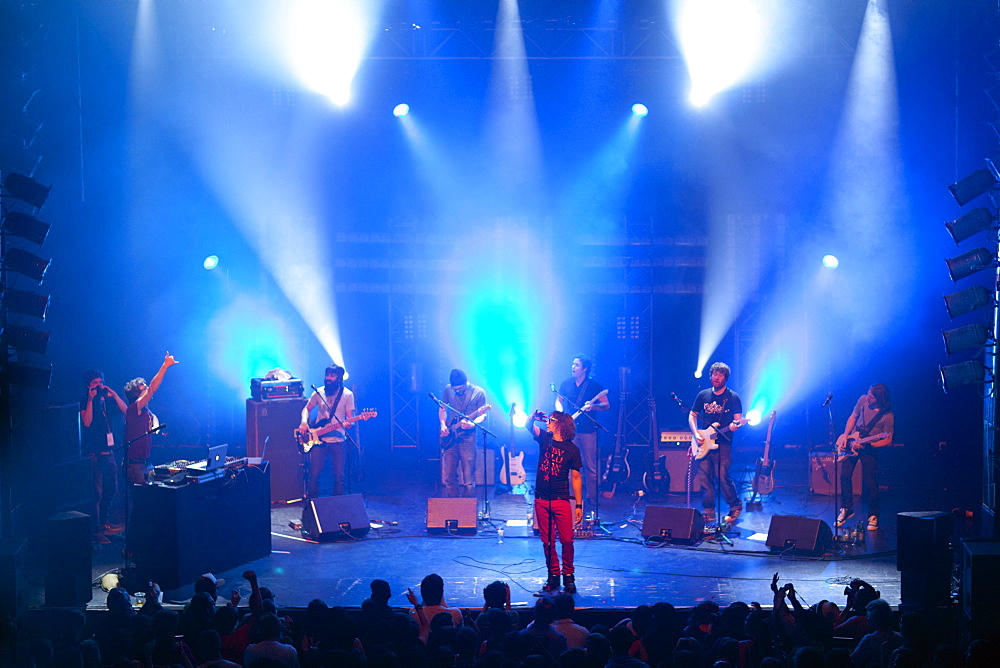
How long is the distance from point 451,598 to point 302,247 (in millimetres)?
9339

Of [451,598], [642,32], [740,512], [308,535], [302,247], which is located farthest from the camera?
[302,247]

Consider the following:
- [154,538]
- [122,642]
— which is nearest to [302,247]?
[154,538]

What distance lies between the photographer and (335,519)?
11.5 metres

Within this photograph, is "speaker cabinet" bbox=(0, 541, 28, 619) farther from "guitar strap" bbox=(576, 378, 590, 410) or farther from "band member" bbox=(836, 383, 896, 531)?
"band member" bbox=(836, 383, 896, 531)

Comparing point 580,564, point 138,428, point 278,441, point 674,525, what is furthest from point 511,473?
point 138,428

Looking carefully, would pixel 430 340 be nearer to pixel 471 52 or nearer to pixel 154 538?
pixel 471 52

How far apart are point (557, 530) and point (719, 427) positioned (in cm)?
329

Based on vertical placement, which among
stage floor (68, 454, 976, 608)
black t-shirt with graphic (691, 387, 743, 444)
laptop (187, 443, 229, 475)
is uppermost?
black t-shirt with graphic (691, 387, 743, 444)

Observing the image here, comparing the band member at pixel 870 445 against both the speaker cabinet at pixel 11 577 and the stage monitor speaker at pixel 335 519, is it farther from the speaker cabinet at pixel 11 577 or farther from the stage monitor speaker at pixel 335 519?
the speaker cabinet at pixel 11 577

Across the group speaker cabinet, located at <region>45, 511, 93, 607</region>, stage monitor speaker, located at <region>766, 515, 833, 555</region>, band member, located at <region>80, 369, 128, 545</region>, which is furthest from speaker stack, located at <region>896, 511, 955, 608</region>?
band member, located at <region>80, 369, 128, 545</region>

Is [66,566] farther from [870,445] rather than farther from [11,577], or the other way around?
[870,445]

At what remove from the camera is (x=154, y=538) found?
9.71m

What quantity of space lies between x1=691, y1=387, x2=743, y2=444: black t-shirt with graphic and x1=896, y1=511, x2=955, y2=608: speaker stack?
3152mm

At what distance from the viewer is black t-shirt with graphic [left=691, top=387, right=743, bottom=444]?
11.7 meters
